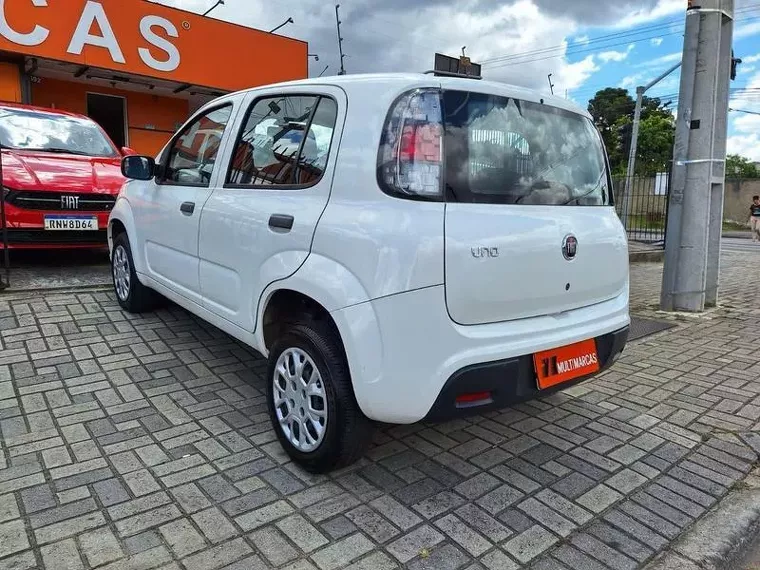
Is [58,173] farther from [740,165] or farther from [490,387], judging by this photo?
[740,165]

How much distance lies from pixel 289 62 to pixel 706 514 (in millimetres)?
13514

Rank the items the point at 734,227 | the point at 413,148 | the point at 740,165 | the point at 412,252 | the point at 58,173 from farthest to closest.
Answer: the point at 740,165
the point at 734,227
the point at 58,173
the point at 413,148
the point at 412,252

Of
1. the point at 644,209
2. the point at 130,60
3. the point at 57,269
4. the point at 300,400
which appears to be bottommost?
the point at 300,400

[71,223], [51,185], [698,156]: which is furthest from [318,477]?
[698,156]

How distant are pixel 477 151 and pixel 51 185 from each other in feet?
16.3

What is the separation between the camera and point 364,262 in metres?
2.33

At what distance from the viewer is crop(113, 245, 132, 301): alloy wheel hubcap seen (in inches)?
193

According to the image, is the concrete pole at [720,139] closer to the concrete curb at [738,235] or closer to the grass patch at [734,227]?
the concrete curb at [738,235]

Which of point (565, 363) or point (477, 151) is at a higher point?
point (477, 151)

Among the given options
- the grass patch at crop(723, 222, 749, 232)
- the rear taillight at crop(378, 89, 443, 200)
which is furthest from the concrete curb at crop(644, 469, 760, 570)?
the grass patch at crop(723, 222, 749, 232)

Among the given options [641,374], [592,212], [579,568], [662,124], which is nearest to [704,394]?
[641,374]

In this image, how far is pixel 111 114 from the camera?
13.4 m

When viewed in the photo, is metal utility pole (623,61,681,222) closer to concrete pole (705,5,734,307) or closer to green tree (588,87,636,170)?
concrete pole (705,5,734,307)

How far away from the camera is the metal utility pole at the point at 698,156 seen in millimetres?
6012
